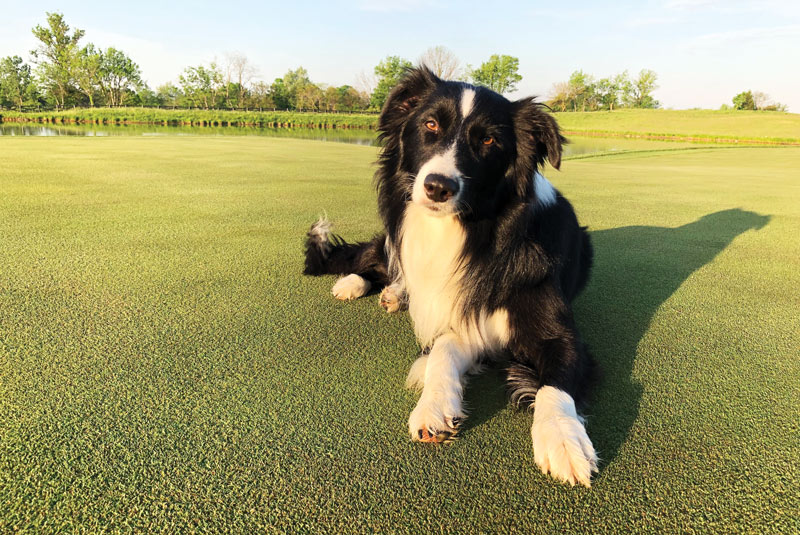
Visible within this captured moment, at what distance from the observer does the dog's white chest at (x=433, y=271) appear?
2584 millimetres

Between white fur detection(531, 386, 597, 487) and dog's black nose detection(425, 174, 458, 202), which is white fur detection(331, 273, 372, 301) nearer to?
dog's black nose detection(425, 174, 458, 202)

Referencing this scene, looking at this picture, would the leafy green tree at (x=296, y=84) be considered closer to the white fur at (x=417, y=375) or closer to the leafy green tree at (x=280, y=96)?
the leafy green tree at (x=280, y=96)

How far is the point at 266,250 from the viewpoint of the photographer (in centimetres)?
410

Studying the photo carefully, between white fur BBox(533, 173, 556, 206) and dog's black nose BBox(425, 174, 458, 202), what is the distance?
0.68 meters

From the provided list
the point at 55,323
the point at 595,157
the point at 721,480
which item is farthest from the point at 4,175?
the point at 595,157

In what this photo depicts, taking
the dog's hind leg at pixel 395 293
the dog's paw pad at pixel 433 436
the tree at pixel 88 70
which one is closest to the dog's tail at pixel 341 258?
the dog's hind leg at pixel 395 293

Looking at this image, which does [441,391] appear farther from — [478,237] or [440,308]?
[478,237]

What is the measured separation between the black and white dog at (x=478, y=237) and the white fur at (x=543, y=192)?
1cm

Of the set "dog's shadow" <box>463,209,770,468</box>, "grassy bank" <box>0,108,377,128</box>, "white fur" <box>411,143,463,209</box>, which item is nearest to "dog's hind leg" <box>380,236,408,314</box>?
"white fur" <box>411,143,463,209</box>

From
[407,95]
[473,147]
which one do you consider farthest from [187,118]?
[473,147]

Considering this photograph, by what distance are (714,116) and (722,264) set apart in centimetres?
6566

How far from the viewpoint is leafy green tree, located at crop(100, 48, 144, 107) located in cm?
7675

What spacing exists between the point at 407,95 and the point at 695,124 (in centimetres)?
6114

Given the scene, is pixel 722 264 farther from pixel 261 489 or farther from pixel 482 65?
pixel 482 65
